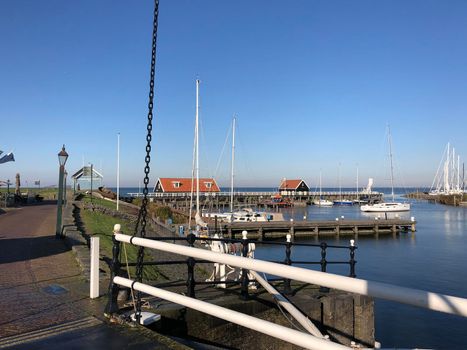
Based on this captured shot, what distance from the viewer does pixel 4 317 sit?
220 inches

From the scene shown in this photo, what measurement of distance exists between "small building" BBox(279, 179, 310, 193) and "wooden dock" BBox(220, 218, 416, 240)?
6591 cm

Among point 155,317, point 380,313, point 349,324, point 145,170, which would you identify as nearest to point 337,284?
point 155,317

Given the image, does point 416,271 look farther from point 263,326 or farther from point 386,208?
point 386,208

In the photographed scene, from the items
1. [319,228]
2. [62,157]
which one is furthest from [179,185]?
[62,157]

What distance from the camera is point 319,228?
4778 cm

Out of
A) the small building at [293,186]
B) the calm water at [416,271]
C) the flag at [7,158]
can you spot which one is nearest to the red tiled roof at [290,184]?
the small building at [293,186]

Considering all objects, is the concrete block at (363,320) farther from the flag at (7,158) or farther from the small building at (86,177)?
the small building at (86,177)

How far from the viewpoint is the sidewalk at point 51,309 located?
429 cm

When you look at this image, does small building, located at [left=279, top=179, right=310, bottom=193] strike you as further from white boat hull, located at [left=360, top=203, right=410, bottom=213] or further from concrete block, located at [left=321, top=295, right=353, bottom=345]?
concrete block, located at [left=321, top=295, right=353, bottom=345]

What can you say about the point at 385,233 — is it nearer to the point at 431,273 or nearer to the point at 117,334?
the point at 431,273

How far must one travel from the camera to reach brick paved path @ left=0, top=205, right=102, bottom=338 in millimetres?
5457

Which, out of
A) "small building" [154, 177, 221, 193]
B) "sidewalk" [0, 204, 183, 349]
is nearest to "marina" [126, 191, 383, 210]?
"small building" [154, 177, 221, 193]

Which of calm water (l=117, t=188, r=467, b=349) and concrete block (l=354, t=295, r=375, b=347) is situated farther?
calm water (l=117, t=188, r=467, b=349)

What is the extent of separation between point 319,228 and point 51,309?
43.8 metres
